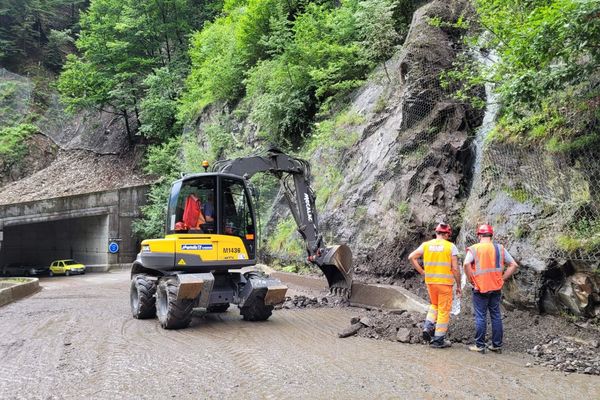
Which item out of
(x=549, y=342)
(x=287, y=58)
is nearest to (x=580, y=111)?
(x=549, y=342)

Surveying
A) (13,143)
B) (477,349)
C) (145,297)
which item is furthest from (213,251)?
(13,143)

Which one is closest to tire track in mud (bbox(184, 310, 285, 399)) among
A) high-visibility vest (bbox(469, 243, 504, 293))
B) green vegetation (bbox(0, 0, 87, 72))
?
high-visibility vest (bbox(469, 243, 504, 293))

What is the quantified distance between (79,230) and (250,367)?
2726 cm

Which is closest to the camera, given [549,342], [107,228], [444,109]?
[549,342]

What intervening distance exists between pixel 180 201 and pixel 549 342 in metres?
6.12

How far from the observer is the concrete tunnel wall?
25516mm

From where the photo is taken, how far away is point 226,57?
79.7 feet

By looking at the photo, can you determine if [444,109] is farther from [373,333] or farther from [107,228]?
[107,228]

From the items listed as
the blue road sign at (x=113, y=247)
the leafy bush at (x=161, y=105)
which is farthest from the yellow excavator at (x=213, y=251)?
the leafy bush at (x=161, y=105)

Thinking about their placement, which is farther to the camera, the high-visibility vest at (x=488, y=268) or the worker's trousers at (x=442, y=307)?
the worker's trousers at (x=442, y=307)

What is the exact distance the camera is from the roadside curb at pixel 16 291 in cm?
1244

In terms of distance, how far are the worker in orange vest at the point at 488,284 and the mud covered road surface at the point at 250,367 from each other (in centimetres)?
27

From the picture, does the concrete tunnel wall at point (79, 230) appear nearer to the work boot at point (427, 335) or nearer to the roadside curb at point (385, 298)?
the roadside curb at point (385, 298)

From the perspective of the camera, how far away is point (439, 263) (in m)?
6.40
